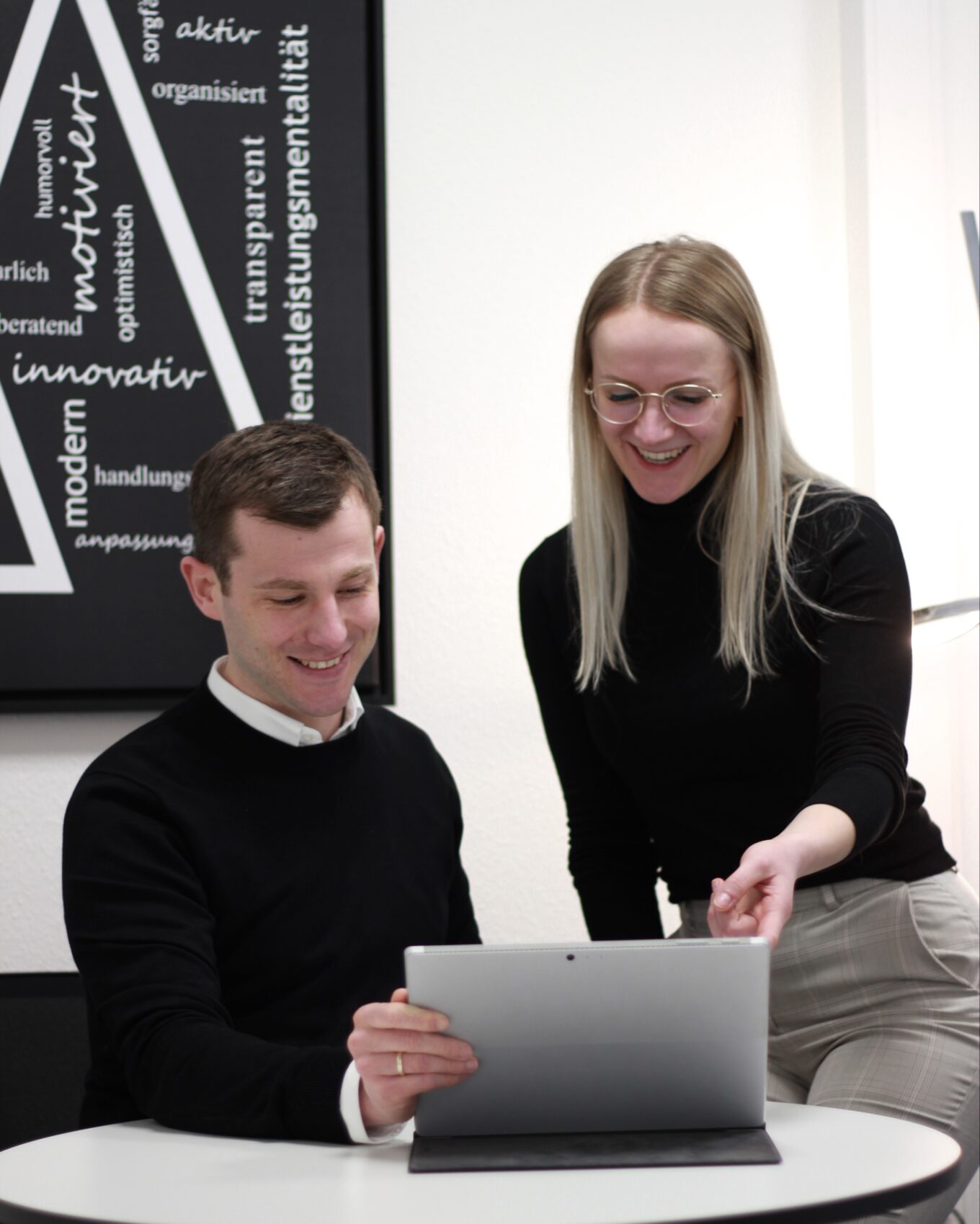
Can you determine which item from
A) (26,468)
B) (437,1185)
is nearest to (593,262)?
(26,468)

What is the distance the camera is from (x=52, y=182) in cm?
218

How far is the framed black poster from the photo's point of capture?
216cm

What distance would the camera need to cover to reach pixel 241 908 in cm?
142

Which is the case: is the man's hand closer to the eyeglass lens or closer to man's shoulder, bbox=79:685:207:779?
man's shoulder, bbox=79:685:207:779

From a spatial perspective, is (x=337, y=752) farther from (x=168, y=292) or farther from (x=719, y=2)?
(x=719, y=2)

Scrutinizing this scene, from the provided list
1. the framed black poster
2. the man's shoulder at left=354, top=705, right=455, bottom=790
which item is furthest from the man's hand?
the framed black poster

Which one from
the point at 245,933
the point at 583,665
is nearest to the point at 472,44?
the point at 583,665

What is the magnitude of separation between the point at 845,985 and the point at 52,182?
5.29 feet

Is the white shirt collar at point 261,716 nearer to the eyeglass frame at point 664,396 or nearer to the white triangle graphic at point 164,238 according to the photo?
the eyeglass frame at point 664,396

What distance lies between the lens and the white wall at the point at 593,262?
2316 mm

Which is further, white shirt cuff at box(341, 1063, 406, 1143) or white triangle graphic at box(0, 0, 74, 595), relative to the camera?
white triangle graphic at box(0, 0, 74, 595)

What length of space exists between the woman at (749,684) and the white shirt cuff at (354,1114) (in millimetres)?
540

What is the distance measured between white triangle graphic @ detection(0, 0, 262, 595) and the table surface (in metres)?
1.14

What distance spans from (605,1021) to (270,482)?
71 cm
